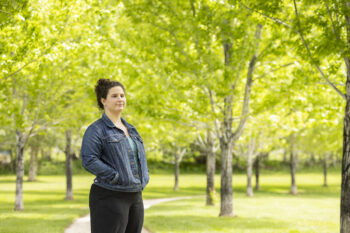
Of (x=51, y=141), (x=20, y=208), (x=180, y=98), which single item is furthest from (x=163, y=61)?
(x=51, y=141)

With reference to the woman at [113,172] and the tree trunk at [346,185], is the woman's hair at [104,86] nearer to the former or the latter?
the woman at [113,172]

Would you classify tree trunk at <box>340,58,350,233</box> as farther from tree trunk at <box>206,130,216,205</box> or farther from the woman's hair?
tree trunk at <box>206,130,216,205</box>

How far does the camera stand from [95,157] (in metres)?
3.54

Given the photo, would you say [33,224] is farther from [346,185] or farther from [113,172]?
[113,172]

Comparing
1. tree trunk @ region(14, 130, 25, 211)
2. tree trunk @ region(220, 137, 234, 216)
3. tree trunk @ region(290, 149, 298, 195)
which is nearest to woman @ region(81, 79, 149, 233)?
tree trunk @ region(220, 137, 234, 216)

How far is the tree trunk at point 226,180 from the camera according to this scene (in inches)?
541

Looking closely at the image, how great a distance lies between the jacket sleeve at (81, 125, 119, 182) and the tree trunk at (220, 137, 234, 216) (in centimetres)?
1054

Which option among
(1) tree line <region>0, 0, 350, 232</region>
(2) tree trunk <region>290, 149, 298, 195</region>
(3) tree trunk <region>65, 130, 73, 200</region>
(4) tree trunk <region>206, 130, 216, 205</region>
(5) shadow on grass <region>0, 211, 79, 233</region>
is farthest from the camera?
(2) tree trunk <region>290, 149, 298, 195</region>

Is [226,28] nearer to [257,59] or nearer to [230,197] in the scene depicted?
[257,59]

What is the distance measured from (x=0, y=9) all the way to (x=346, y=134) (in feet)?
23.5

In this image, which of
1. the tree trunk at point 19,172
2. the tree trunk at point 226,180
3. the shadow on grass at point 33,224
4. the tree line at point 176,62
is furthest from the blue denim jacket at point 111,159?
the tree trunk at point 19,172

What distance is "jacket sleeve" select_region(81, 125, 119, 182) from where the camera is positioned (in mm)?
3506

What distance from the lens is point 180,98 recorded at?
1311 centimetres

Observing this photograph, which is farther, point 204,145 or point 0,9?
point 204,145
